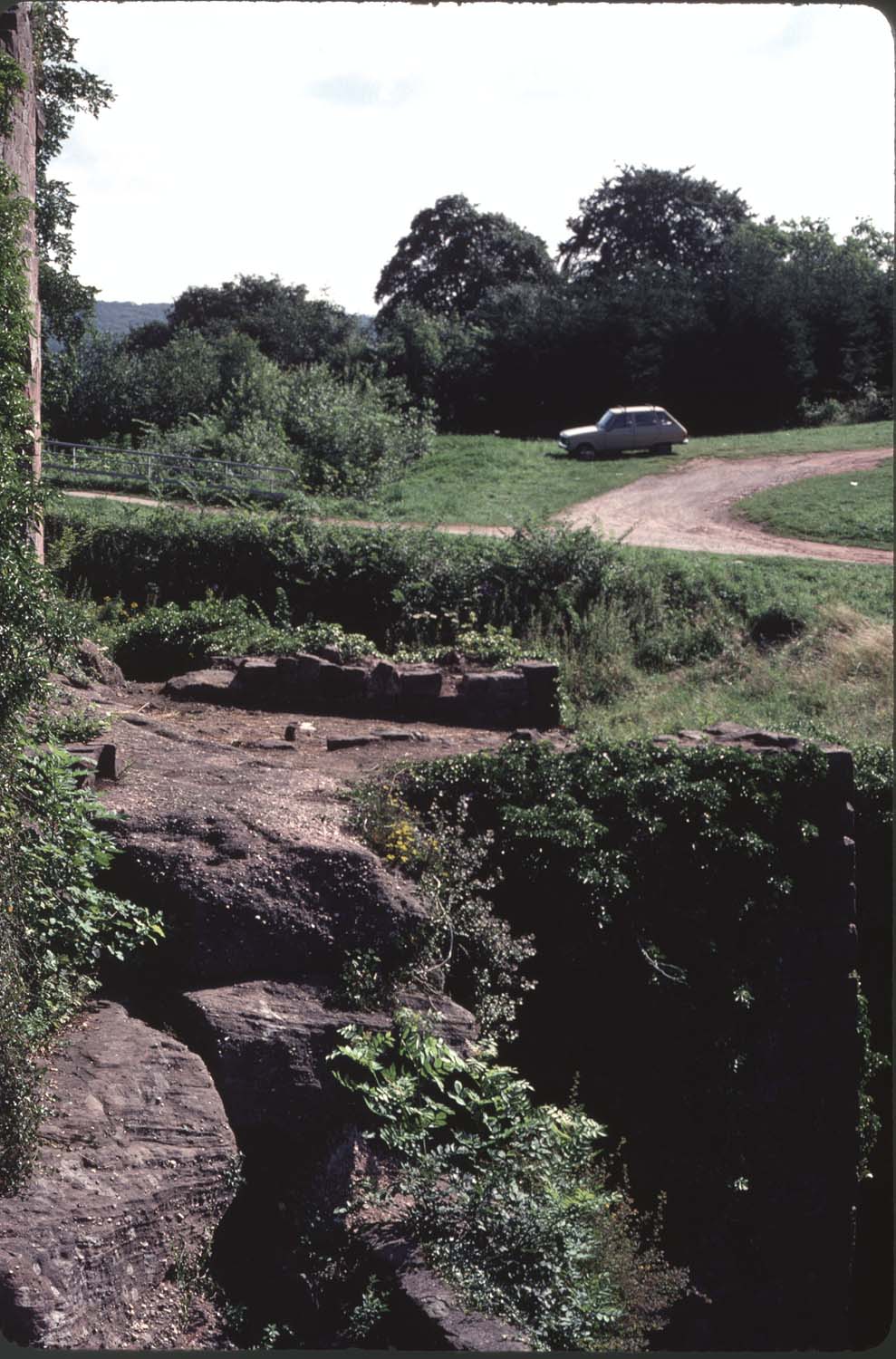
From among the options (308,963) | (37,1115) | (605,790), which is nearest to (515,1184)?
(308,963)

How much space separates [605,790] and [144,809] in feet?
9.07

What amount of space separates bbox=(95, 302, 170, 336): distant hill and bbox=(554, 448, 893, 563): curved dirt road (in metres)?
8.91

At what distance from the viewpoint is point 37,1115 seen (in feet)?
13.9

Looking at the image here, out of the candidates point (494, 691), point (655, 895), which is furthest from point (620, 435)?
point (655, 895)

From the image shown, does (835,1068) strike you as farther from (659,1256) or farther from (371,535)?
(371,535)

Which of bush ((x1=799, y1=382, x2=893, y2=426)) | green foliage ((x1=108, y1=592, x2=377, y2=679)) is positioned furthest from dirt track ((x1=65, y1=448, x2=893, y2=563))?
bush ((x1=799, y1=382, x2=893, y2=426))

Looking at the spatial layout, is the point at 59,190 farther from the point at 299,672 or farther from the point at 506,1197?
the point at 506,1197

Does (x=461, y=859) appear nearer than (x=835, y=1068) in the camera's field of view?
Yes

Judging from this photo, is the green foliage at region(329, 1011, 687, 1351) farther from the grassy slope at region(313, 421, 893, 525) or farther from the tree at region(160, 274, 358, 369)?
the tree at region(160, 274, 358, 369)

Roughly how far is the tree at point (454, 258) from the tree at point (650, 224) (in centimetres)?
306

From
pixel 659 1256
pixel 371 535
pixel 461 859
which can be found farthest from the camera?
pixel 371 535

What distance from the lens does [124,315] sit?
32000 mm

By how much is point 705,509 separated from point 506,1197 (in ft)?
56.0

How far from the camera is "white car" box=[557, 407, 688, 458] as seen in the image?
26.2 metres
